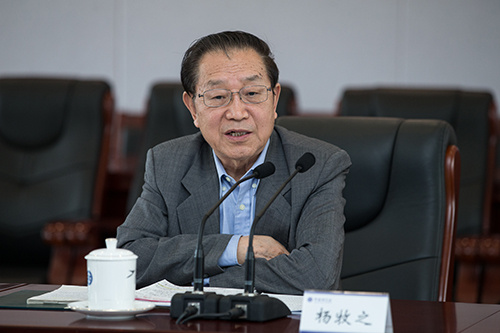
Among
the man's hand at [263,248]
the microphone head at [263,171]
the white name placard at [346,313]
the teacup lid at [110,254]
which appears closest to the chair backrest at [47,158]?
the man's hand at [263,248]

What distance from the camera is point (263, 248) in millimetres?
1696

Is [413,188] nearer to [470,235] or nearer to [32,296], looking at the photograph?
[470,235]

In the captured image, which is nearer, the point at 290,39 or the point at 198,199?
the point at 198,199

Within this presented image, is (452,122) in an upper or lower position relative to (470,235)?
upper

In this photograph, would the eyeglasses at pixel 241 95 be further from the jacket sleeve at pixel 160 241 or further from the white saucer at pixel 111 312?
the white saucer at pixel 111 312

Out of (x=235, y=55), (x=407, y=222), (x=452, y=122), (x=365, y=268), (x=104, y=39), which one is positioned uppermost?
(x=104, y=39)

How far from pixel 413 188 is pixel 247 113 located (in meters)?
0.50

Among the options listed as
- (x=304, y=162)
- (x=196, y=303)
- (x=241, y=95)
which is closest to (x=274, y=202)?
(x=241, y=95)

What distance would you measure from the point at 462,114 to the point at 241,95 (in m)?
1.22

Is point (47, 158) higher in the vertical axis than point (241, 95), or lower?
lower

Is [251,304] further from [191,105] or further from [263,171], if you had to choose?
[191,105]

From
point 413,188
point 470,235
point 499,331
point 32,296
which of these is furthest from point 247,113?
point 470,235

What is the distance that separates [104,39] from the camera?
197 inches

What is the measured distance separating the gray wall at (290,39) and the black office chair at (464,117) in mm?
1839
